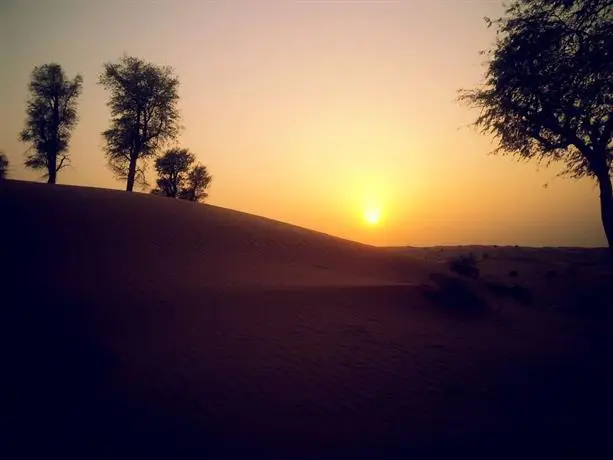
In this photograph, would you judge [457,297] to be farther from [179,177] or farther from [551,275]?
[179,177]

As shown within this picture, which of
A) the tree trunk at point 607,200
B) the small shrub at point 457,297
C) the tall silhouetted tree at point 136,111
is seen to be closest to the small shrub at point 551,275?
the tree trunk at point 607,200

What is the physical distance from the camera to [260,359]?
16.3 feet

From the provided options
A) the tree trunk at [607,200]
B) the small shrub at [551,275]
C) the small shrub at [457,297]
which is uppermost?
the tree trunk at [607,200]

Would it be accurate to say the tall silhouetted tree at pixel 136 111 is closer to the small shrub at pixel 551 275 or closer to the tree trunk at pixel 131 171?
the tree trunk at pixel 131 171

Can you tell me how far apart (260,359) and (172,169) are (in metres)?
29.4

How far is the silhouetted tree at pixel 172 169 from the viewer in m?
30.9

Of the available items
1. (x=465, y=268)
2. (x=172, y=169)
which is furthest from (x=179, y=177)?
(x=465, y=268)

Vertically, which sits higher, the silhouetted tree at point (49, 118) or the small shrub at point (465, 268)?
the silhouetted tree at point (49, 118)

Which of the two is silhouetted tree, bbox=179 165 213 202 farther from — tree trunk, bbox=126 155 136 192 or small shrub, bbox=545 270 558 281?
small shrub, bbox=545 270 558 281

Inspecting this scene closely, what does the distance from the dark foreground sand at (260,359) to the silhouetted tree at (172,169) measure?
72.1ft

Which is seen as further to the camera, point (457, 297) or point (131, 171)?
point (131, 171)

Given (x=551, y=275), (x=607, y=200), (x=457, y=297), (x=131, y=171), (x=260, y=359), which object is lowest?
(x=260, y=359)

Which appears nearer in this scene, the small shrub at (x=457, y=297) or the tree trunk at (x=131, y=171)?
the small shrub at (x=457, y=297)

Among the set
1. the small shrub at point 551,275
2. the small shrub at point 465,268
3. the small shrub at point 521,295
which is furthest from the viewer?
the small shrub at point 551,275
